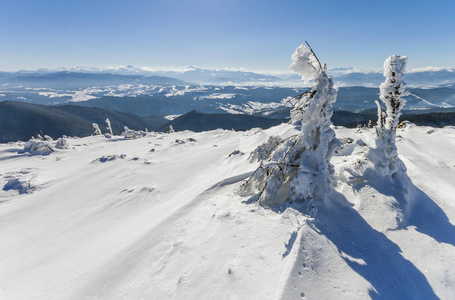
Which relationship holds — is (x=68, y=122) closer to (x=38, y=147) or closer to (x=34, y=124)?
(x=34, y=124)

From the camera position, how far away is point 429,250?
418 centimetres

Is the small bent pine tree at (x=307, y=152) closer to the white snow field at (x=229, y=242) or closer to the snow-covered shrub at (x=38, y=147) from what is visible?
the white snow field at (x=229, y=242)

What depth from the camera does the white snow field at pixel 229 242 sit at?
3.32 metres

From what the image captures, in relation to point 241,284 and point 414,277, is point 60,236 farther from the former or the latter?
point 414,277

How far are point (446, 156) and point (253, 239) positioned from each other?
38.1 ft

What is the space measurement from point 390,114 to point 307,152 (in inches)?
117

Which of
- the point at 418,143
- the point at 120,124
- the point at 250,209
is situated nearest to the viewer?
the point at 250,209

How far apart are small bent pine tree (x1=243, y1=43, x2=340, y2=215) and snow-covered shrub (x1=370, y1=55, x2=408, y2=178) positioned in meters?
1.64

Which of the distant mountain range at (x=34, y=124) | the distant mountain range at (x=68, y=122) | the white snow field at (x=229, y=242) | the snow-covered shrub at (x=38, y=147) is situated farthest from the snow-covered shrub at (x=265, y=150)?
the distant mountain range at (x=34, y=124)

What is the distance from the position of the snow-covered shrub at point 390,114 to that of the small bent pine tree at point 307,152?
1.64 m

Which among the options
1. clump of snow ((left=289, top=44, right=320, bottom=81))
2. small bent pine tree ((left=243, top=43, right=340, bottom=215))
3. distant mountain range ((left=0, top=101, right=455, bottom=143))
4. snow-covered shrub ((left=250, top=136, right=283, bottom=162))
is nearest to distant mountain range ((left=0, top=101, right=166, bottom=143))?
distant mountain range ((left=0, top=101, right=455, bottom=143))

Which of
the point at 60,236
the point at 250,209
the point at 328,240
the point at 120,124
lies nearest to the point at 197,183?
the point at 250,209

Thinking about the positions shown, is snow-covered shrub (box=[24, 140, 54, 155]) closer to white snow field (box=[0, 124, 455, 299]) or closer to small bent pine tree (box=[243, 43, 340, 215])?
white snow field (box=[0, 124, 455, 299])

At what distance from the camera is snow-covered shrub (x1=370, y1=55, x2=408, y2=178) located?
5789 millimetres
